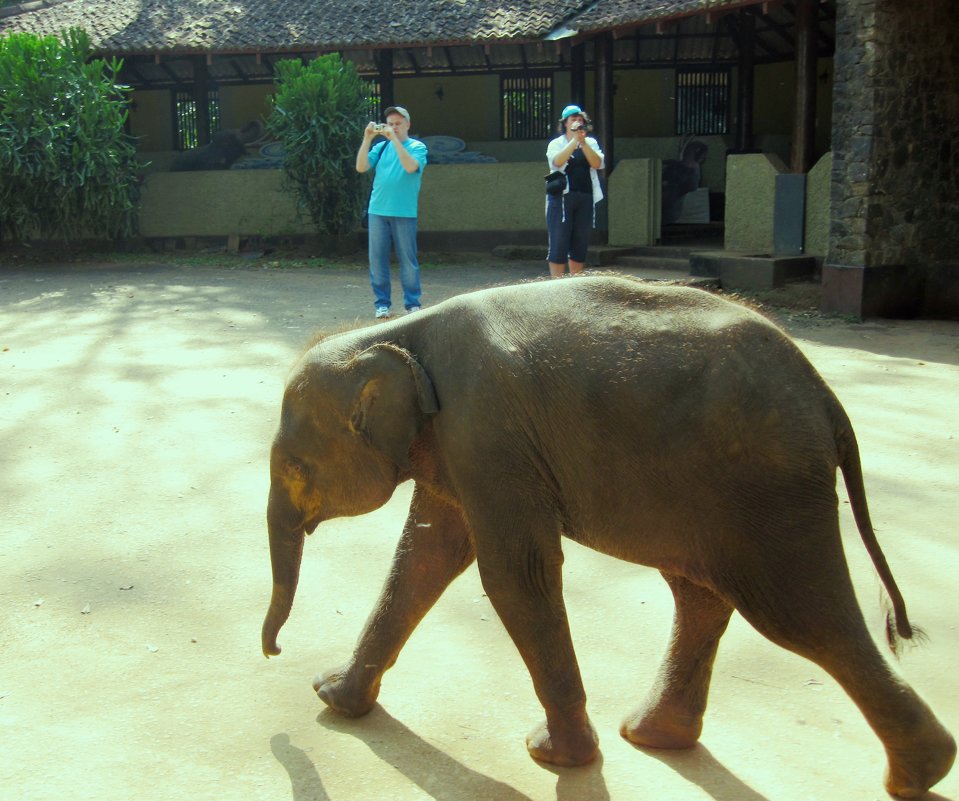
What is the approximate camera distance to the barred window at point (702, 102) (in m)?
21.8

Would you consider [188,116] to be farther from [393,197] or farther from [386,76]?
[393,197]

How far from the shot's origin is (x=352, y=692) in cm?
343

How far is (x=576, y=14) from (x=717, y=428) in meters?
16.4

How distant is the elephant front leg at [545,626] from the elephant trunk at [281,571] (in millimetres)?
689

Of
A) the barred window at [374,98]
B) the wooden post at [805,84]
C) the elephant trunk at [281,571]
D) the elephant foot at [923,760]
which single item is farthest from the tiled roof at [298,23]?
the elephant foot at [923,760]

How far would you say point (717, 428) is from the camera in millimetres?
2695

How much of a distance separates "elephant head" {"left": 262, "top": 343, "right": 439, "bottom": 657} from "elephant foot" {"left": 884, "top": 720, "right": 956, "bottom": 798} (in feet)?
4.91

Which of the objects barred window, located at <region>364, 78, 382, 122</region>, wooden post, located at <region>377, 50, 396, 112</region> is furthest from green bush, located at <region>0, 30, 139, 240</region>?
barred window, located at <region>364, 78, 382, 122</region>

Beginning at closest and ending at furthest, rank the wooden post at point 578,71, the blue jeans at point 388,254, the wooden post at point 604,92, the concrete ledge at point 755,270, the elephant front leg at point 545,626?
the elephant front leg at point 545,626, the blue jeans at point 388,254, the concrete ledge at point 755,270, the wooden post at point 604,92, the wooden post at point 578,71

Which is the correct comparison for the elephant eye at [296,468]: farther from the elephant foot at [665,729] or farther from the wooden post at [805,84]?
the wooden post at [805,84]

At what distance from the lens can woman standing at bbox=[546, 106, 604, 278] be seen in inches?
442

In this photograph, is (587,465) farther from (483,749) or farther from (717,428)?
(483,749)

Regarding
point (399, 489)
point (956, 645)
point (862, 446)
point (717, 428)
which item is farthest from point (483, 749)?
point (862, 446)

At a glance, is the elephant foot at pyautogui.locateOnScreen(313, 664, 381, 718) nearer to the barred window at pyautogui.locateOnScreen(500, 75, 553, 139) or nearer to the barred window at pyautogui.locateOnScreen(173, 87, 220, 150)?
the barred window at pyautogui.locateOnScreen(500, 75, 553, 139)
